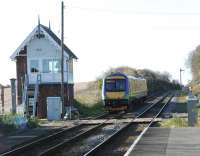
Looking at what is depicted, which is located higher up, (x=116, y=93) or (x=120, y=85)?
(x=120, y=85)

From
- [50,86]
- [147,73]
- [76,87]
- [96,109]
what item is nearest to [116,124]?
[50,86]

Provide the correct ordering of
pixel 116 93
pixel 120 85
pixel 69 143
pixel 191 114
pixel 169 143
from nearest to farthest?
pixel 169 143
pixel 69 143
pixel 191 114
pixel 116 93
pixel 120 85

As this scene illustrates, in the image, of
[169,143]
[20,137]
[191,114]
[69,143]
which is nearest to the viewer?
[169,143]

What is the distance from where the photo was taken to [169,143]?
17.7 meters

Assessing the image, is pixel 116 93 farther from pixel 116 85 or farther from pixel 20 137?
pixel 20 137

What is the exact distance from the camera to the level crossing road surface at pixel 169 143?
1542 cm

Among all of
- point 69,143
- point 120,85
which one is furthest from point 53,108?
point 69,143

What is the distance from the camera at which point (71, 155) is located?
18.0 meters

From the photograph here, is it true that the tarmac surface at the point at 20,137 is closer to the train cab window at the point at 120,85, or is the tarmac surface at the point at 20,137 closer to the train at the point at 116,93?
the train at the point at 116,93

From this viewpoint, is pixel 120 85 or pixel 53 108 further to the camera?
pixel 120 85

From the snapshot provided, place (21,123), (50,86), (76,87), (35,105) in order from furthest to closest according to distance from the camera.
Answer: (76,87), (50,86), (35,105), (21,123)

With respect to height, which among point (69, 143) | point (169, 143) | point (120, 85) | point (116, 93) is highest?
point (120, 85)

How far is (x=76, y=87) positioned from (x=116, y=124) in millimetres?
58135

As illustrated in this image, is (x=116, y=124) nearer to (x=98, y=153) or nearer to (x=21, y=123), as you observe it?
(x=21, y=123)
